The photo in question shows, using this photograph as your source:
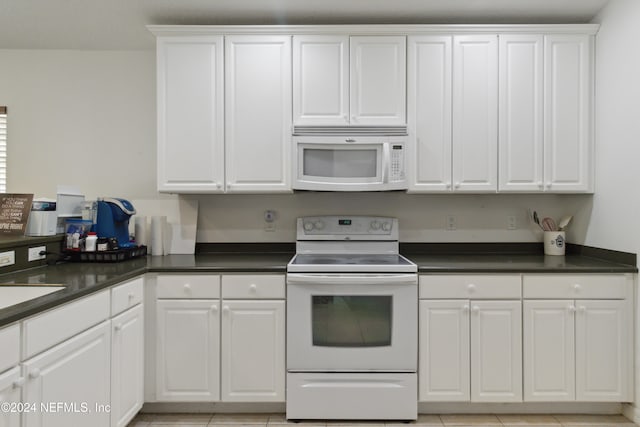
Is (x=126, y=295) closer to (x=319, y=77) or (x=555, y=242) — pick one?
(x=319, y=77)

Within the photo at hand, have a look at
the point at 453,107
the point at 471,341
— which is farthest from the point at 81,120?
the point at 471,341

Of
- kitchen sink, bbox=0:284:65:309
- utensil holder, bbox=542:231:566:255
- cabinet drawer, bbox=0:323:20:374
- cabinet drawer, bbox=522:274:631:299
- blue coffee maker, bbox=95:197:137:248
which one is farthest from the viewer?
utensil holder, bbox=542:231:566:255

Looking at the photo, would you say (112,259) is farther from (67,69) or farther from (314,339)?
(67,69)

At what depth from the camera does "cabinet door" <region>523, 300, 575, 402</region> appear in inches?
89.9

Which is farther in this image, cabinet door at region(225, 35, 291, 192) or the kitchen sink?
cabinet door at region(225, 35, 291, 192)

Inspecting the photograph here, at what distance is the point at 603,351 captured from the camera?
2.28m

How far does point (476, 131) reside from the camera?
8.39ft

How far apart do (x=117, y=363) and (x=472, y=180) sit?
7.39ft

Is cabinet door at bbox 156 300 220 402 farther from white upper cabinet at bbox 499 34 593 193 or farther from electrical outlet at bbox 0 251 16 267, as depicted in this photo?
white upper cabinet at bbox 499 34 593 193

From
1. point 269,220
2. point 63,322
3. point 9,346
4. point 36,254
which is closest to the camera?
point 9,346

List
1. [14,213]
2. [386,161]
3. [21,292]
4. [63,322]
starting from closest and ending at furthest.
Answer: [63,322], [21,292], [14,213], [386,161]

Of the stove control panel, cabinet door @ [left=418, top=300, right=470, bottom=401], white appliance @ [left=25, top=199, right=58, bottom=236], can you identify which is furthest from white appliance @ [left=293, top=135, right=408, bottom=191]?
white appliance @ [left=25, top=199, right=58, bottom=236]

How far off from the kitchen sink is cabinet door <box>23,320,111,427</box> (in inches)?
8.8

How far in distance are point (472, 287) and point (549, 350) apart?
563 millimetres
